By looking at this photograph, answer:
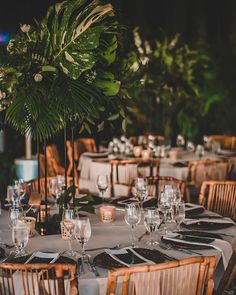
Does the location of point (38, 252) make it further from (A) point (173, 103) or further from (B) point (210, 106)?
(B) point (210, 106)

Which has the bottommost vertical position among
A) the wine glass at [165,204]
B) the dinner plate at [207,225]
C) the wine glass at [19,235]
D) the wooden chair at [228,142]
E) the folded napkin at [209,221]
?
the dinner plate at [207,225]

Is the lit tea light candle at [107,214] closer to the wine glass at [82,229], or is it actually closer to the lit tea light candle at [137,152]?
the wine glass at [82,229]

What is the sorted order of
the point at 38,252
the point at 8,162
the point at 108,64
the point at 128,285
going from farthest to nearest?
1. the point at 8,162
2. the point at 108,64
3. the point at 38,252
4. the point at 128,285

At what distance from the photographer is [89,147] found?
797cm

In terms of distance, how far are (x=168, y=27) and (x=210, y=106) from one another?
181 cm

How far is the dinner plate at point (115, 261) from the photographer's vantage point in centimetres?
256

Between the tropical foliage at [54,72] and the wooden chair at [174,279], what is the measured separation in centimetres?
107

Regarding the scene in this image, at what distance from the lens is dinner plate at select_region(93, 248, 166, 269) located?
8.41ft

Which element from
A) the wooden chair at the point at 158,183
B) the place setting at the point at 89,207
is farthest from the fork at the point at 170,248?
the wooden chair at the point at 158,183

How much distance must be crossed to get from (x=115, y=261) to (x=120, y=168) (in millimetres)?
3334

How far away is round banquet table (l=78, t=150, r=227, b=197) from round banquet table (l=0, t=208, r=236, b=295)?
1982mm

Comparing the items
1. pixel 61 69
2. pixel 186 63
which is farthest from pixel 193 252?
pixel 186 63

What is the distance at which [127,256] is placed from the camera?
2.68 meters

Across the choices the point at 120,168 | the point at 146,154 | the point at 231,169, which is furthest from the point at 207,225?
the point at 146,154
